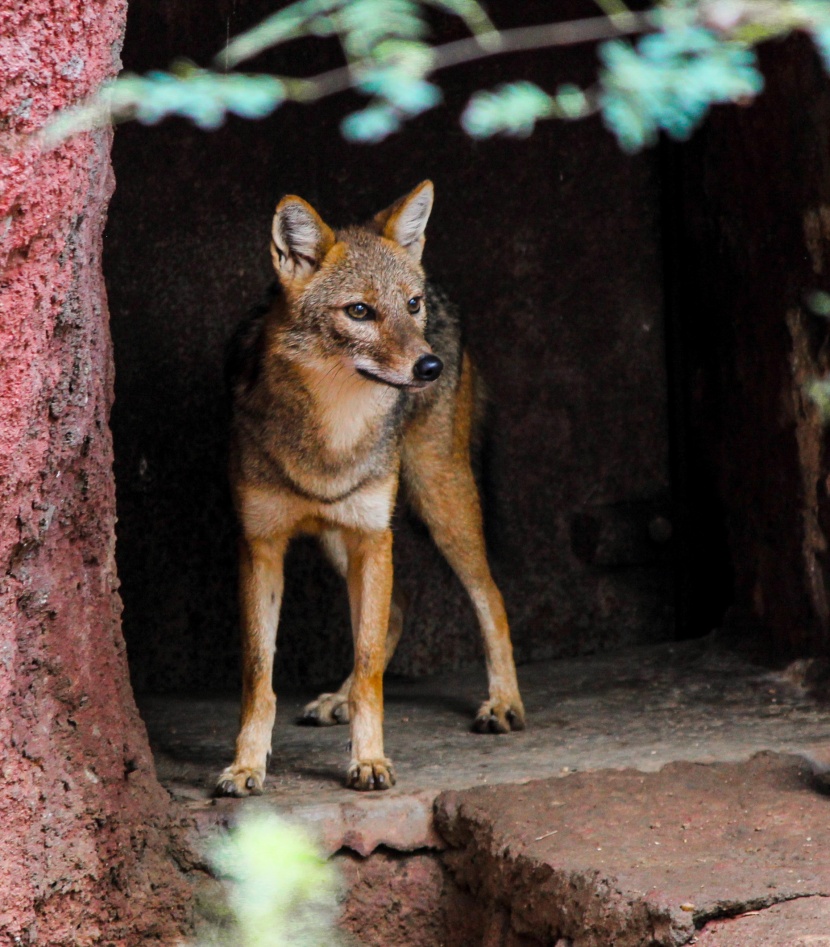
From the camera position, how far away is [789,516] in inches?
195

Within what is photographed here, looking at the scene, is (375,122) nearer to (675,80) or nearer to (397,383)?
(675,80)

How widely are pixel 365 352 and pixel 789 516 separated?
2.02m

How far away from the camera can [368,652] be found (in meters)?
3.99

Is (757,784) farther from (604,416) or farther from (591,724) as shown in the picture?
(604,416)

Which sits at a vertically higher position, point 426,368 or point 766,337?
point 766,337

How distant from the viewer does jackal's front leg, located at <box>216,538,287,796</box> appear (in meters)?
3.81

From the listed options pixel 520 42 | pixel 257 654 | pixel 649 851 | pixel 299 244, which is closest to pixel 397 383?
pixel 299 244

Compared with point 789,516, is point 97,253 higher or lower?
higher

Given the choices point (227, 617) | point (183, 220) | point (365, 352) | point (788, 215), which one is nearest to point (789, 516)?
point (788, 215)

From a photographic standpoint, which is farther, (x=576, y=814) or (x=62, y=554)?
(x=576, y=814)

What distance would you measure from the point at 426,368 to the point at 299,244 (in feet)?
2.18

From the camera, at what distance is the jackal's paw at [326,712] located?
15.5 ft

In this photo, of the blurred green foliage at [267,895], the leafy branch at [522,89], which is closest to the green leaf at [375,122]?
the leafy branch at [522,89]

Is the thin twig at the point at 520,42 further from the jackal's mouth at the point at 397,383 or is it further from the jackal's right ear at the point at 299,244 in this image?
the jackal's right ear at the point at 299,244
